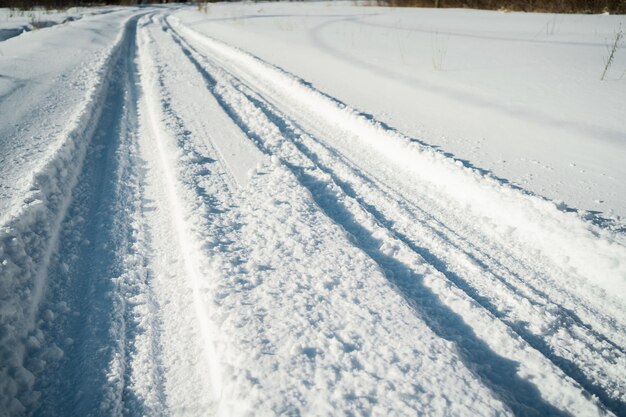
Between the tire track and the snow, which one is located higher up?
the snow

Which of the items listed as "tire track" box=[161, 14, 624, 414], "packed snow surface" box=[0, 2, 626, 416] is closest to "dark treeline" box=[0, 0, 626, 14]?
"packed snow surface" box=[0, 2, 626, 416]

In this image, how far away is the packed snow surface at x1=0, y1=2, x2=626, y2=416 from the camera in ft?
4.05

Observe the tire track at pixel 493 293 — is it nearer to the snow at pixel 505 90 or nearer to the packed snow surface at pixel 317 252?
the packed snow surface at pixel 317 252

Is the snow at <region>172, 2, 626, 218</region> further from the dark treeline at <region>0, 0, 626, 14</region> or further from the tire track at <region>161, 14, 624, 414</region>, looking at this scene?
the dark treeline at <region>0, 0, 626, 14</region>

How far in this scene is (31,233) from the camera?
5.82 ft

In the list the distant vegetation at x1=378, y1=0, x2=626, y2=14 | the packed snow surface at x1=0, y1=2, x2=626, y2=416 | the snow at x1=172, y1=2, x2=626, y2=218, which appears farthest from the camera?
the distant vegetation at x1=378, y1=0, x2=626, y2=14

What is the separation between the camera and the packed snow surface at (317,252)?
1.23 m

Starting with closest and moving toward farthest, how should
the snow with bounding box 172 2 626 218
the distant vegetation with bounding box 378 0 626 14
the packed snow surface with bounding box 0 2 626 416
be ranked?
the packed snow surface with bounding box 0 2 626 416 → the snow with bounding box 172 2 626 218 → the distant vegetation with bounding box 378 0 626 14

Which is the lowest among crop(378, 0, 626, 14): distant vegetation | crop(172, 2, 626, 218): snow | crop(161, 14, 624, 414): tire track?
crop(161, 14, 624, 414): tire track

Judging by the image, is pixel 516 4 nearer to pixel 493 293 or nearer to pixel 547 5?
pixel 547 5

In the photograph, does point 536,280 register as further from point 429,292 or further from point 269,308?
point 269,308

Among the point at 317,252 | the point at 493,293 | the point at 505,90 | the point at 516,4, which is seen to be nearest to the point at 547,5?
the point at 516,4

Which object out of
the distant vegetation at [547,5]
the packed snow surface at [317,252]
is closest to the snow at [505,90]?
the packed snow surface at [317,252]

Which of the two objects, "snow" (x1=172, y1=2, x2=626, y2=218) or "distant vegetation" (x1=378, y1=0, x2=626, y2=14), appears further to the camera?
"distant vegetation" (x1=378, y1=0, x2=626, y2=14)
